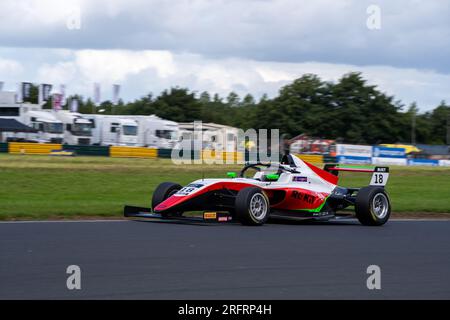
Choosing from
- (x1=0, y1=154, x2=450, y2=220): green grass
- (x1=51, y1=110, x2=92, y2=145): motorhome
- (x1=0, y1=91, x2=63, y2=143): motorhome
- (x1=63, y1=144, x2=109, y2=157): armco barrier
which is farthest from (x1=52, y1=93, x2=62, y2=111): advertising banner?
(x1=0, y1=154, x2=450, y2=220): green grass

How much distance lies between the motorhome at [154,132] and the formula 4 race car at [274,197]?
35.4 m

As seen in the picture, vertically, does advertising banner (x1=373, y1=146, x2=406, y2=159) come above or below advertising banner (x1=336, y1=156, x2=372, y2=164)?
above

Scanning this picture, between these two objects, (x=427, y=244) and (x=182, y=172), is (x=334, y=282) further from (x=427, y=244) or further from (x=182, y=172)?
(x=182, y=172)

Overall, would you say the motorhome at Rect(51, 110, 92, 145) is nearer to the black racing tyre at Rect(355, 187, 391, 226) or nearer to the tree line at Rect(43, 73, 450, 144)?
the tree line at Rect(43, 73, 450, 144)

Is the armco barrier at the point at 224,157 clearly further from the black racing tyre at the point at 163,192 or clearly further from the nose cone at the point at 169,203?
the nose cone at the point at 169,203

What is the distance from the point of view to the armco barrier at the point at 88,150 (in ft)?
136

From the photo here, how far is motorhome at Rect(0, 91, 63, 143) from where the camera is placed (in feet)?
156

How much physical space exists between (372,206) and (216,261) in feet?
19.1

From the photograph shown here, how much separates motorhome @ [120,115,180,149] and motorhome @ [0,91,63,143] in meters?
5.18

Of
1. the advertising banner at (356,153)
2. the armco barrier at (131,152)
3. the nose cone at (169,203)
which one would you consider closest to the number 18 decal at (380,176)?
the nose cone at (169,203)

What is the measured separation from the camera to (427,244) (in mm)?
11938

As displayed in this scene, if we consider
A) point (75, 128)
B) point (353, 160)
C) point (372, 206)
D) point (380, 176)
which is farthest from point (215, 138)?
point (372, 206)
